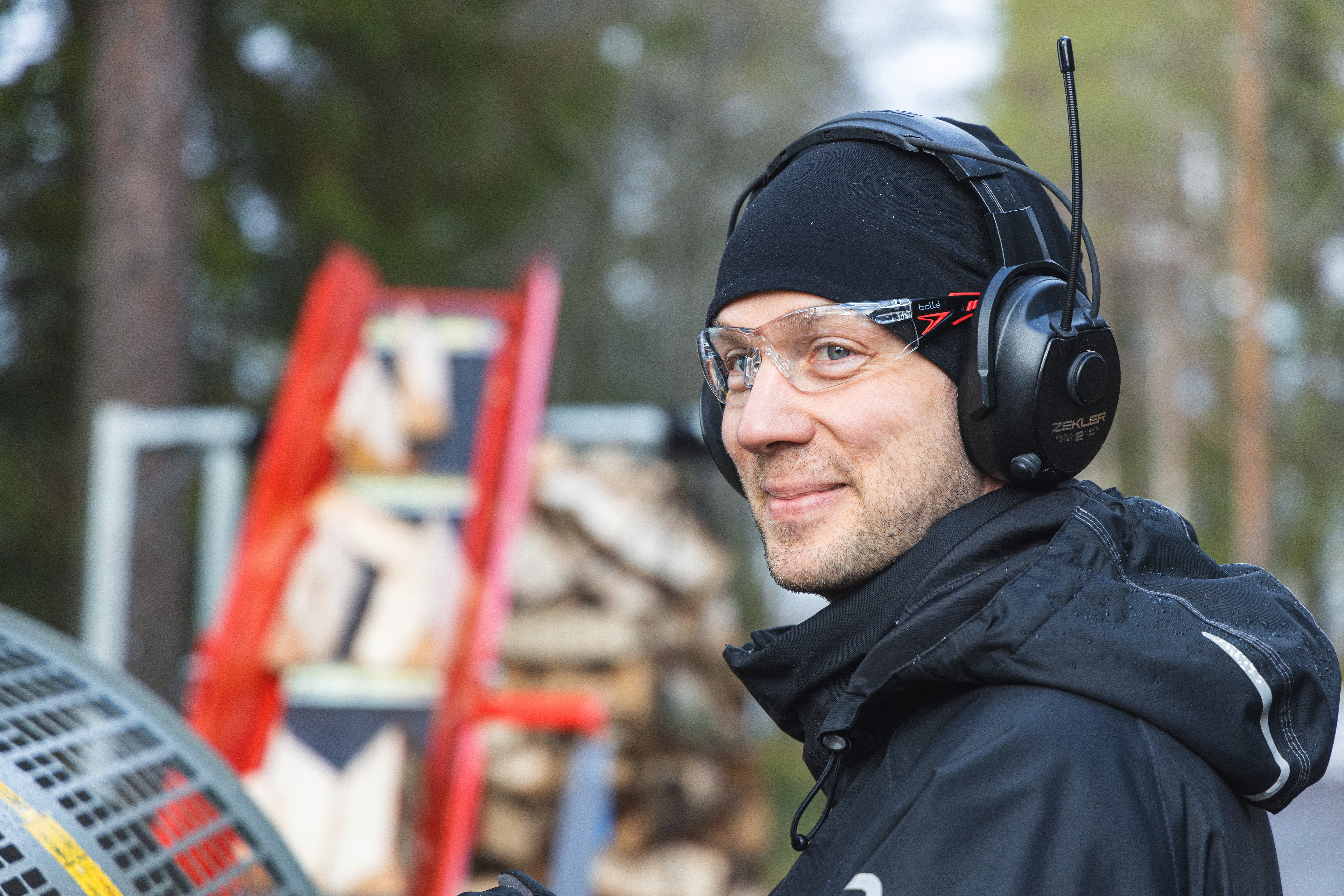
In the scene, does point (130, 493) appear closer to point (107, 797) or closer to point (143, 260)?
point (143, 260)

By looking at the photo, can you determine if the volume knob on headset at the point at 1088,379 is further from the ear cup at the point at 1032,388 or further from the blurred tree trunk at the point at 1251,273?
the blurred tree trunk at the point at 1251,273

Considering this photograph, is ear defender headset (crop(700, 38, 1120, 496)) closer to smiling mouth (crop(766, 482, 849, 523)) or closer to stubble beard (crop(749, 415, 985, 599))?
stubble beard (crop(749, 415, 985, 599))

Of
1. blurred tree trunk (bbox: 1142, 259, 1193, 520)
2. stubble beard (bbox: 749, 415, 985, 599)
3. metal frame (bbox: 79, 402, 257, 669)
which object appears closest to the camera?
stubble beard (bbox: 749, 415, 985, 599)

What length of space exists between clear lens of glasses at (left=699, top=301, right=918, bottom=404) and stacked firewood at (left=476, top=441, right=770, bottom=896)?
4.60 metres

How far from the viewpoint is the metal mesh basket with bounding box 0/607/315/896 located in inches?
45.3

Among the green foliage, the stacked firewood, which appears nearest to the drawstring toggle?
the stacked firewood

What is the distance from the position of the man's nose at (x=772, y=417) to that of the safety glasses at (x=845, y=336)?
1 centimetres

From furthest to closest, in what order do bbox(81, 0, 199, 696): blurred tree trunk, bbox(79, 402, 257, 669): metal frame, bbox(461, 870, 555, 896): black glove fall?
1. bbox(81, 0, 199, 696): blurred tree trunk
2. bbox(79, 402, 257, 669): metal frame
3. bbox(461, 870, 555, 896): black glove

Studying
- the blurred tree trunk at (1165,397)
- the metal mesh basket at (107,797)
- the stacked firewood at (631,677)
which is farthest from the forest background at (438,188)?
the blurred tree trunk at (1165,397)

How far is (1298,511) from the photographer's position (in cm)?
1527

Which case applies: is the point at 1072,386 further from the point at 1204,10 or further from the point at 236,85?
the point at 1204,10

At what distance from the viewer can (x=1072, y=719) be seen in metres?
1.02

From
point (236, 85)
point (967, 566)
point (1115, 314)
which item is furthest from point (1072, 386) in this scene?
point (1115, 314)

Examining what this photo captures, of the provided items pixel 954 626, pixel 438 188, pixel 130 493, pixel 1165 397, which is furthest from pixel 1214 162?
pixel 1165 397
